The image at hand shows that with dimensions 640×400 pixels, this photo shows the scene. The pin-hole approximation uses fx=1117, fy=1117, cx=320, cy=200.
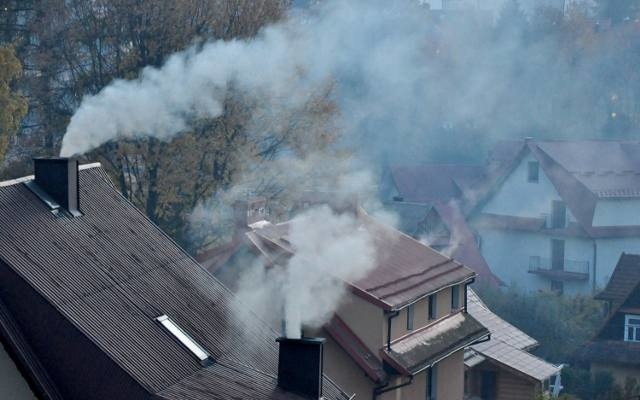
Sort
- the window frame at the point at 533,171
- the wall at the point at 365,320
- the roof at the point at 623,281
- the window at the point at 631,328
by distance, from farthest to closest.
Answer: the window frame at the point at 533,171, the roof at the point at 623,281, the window at the point at 631,328, the wall at the point at 365,320

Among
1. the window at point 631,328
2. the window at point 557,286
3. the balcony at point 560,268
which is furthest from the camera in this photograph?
the window at point 557,286

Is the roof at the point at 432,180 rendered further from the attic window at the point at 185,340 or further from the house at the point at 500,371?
the attic window at the point at 185,340

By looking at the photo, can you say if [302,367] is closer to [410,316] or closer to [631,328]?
[410,316]

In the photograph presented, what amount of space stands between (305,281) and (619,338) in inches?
594

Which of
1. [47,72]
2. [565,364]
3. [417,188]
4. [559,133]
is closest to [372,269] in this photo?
[47,72]

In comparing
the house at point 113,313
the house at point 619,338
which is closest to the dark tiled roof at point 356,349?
the house at point 113,313

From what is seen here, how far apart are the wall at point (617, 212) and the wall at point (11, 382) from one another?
3257 centimetres

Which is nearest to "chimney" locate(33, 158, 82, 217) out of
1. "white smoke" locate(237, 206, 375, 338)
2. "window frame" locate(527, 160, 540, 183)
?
"white smoke" locate(237, 206, 375, 338)

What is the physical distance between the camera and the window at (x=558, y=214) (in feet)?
140

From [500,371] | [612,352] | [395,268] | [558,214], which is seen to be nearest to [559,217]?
[558,214]

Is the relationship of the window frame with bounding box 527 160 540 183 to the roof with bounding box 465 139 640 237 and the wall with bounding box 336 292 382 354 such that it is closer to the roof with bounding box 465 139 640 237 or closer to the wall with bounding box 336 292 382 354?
the roof with bounding box 465 139 640 237

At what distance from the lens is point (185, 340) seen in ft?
42.8

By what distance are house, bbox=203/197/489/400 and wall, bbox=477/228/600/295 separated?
20.2m

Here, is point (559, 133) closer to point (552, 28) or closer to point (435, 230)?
point (552, 28)
